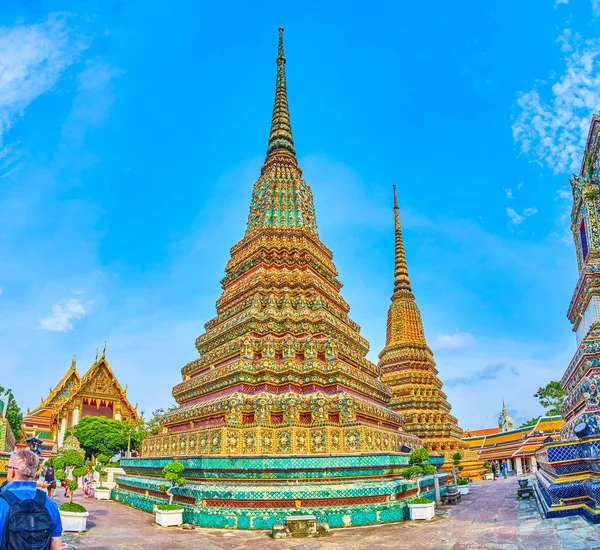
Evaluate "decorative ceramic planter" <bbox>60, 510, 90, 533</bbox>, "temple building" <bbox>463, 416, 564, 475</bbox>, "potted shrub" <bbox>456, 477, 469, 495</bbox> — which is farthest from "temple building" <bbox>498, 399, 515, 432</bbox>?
"decorative ceramic planter" <bbox>60, 510, 90, 533</bbox>

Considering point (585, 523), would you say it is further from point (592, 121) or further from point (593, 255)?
point (592, 121)

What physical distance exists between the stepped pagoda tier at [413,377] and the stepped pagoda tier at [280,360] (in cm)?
1060

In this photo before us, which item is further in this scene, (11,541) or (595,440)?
(595,440)

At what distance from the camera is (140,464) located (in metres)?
18.8

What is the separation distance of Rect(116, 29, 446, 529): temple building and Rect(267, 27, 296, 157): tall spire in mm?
279

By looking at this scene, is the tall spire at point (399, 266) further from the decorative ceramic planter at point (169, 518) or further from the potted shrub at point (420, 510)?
the decorative ceramic planter at point (169, 518)

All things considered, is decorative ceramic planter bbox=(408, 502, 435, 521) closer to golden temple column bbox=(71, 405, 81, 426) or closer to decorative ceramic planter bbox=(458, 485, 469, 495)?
decorative ceramic planter bbox=(458, 485, 469, 495)

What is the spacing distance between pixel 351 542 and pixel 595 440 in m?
5.36

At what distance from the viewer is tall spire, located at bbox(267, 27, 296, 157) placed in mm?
24297

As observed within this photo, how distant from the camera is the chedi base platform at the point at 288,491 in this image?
41.1 ft

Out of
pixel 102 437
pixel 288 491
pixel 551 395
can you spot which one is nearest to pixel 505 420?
pixel 551 395

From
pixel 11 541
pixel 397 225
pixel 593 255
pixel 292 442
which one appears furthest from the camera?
pixel 397 225

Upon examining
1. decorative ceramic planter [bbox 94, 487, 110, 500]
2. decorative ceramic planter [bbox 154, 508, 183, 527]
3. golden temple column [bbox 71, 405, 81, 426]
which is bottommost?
decorative ceramic planter [bbox 94, 487, 110, 500]

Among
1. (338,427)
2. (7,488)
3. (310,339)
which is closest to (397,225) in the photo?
(310,339)
